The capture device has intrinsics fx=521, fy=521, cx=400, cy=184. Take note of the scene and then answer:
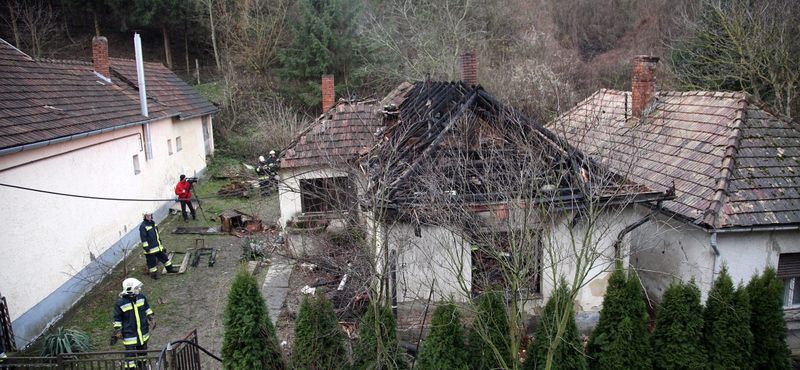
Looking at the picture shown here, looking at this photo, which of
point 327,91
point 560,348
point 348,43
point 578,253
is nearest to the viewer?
point 560,348

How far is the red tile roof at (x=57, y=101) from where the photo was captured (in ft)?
34.0

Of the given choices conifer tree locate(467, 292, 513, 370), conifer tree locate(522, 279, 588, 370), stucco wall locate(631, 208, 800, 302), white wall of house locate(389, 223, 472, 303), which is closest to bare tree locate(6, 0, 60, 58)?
white wall of house locate(389, 223, 472, 303)

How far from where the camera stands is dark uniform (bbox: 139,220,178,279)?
12.2 meters

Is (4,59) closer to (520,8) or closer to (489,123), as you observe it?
(489,123)

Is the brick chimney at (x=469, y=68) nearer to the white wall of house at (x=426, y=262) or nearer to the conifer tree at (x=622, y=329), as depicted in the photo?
the white wall of house at (x=426, y=262)

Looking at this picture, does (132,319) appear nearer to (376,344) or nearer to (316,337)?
(316,337)

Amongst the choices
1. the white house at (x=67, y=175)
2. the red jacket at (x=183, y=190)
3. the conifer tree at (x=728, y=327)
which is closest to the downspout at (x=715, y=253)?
the conifer tree at (x=728, y=327)

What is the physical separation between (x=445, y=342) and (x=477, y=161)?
9.79 ft

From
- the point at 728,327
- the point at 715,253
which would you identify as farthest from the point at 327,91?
the point at 728,327

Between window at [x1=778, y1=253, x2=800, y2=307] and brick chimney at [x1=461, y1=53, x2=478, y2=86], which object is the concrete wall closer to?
brick chimney at [x1=461, y1=53, x2=478, y2=86]

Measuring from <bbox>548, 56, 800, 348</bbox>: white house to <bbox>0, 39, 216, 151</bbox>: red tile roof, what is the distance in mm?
10092

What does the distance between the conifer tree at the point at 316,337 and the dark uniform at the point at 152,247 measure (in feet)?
19.8

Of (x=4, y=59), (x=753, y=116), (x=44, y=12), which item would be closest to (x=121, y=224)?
(x=4, y=59)

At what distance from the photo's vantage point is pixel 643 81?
13.6 meters
